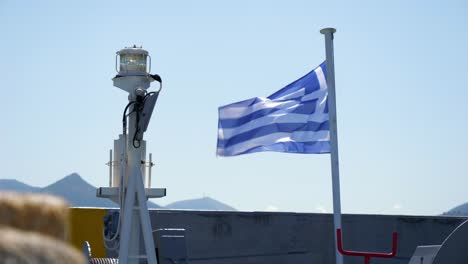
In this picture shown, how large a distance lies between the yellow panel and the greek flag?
231cm

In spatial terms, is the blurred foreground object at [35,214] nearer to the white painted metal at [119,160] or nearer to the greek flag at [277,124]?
the white painted metal at [119,160]

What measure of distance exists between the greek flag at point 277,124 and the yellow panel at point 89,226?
2310 millimetres

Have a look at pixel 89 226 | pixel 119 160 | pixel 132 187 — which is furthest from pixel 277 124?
pixel 89 226

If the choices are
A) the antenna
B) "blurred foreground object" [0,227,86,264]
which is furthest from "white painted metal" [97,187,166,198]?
"blurred foreground object" [0,227,86,264]

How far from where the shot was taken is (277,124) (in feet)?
29.9

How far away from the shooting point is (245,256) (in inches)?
473

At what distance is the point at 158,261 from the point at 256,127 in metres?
2.23

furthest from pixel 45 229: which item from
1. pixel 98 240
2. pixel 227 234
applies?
pixel 227 234

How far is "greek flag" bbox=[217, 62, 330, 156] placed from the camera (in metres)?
9.09

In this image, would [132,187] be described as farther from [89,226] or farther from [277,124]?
[89,226]

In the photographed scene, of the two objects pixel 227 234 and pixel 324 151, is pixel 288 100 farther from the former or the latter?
pixel 227 234

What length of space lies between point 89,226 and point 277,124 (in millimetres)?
3047

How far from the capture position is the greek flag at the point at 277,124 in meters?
9.09

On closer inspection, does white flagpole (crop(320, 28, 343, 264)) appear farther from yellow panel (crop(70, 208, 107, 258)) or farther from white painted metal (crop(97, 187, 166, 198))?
yellow panel (crop(70, 208, 107, 258))
